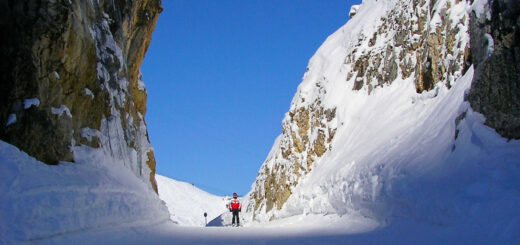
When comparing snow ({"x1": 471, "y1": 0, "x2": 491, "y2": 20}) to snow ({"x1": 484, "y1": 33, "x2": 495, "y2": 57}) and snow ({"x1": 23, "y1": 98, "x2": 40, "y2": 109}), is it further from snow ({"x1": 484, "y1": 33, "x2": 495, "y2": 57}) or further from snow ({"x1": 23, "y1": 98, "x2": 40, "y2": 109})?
snow ({"x1": 23, "y1": 98, "x2": 40, "y2": 109})

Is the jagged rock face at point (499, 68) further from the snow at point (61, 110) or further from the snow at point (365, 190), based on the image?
the snow at point (61, 110)

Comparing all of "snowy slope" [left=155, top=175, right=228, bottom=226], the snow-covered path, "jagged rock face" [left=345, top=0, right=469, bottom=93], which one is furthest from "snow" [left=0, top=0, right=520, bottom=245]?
"snowy slope" [left=155, top=175, right=228, bottom=226]

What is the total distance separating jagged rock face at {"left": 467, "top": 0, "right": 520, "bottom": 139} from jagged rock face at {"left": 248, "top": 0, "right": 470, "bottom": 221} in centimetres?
408

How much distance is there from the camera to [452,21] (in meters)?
15.7

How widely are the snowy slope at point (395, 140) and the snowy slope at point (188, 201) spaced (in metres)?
29.5

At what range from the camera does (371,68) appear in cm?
2305

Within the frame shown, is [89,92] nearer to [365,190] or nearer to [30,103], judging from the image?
[30,103]

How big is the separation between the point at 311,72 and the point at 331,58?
6.27 feet

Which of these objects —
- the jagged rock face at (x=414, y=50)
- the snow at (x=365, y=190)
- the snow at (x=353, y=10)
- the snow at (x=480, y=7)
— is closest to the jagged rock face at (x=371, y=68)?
the jagged rock face at (x=414, y=50)

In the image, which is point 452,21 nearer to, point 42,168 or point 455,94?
point 455,94

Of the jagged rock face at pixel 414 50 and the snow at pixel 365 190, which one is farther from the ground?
the jagged rock face at pixel 414 50

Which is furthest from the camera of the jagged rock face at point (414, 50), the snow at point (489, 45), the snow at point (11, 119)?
the jagged rock face at point (414, 50)

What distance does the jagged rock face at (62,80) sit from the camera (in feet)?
28.6

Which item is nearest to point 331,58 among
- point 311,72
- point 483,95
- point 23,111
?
point 311,72
